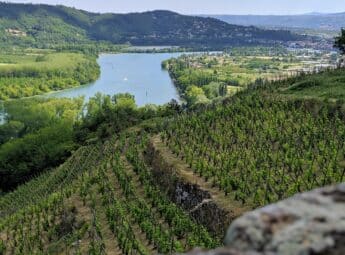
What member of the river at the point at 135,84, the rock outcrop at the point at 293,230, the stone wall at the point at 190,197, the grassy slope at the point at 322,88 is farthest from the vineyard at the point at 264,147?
the river at the point at 135,84

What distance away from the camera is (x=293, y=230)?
3.04 meters

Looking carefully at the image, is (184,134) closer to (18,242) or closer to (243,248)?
(18,242)

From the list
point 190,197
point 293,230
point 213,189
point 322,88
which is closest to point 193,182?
point 190,197

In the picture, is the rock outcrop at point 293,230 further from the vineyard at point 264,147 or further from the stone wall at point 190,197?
the stone wall at point 190,197

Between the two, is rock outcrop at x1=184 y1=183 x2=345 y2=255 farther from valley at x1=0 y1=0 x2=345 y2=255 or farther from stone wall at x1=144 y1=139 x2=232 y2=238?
stone wall at x1=144 y1=139 x2=232 y2=238

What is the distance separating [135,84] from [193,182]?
3756 inches

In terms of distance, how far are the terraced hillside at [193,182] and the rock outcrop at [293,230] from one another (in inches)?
458

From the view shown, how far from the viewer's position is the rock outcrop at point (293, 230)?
2.99 metres

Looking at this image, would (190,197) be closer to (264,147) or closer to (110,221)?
(110,221)

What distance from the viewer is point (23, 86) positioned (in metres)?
114

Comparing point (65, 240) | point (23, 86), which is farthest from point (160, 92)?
point (65, 240)

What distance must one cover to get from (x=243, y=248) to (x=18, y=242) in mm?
19293

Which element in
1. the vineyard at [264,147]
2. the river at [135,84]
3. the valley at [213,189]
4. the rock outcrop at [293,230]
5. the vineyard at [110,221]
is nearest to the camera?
the rock outcrop at [293,230]

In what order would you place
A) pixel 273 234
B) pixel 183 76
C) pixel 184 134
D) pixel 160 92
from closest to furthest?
pixel 273 234
pixel 184 134
pixel 160 92
pixel 183 76
